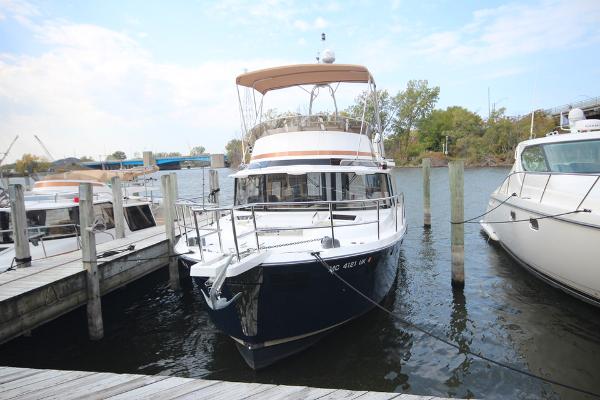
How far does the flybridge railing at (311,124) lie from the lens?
8867mm

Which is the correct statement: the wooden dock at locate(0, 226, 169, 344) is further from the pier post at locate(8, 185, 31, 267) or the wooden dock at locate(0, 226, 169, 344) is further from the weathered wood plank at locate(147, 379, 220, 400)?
the weathered wood plank at locate(147, 379, 220, 400)

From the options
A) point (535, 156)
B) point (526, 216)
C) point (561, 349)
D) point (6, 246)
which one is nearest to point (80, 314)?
point (6, 246)

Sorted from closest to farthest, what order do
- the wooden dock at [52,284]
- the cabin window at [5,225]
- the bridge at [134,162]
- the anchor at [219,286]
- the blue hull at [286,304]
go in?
the anchor at [219,286] → the blue hull at [286,304] → the wooden dock at [52,284] → the cabin window at [5,225] → the bridge at [134,162]

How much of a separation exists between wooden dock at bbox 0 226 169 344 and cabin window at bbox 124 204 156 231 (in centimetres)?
289

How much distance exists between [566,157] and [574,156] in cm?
19

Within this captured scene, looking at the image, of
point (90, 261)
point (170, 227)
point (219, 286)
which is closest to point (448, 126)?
point (170, 227)

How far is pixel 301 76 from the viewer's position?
955 cm

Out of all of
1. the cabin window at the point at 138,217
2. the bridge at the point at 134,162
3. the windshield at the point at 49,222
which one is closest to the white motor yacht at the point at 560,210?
the windshield at the point at 49,222

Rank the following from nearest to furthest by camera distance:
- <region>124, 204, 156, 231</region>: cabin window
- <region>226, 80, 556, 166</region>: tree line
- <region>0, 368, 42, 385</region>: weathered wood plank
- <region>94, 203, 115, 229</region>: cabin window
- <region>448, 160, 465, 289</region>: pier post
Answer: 1. <region>0, 368, 42, 385</region>: weathered wood plank
2. <region>448, 160, 465, 289</region>: pier post
3. <region>94, 203, 115, 229</region>: cabin window
4. <region>124, 204, 156, 231</region>: cabin window
5. <region>226, 80, 556, 166</region>: tree line

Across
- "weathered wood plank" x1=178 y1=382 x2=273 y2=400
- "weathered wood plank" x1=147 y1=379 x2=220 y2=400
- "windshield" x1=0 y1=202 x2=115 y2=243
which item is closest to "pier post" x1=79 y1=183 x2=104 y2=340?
"windshield" x1=0 y1=202 x2=115 y2=243

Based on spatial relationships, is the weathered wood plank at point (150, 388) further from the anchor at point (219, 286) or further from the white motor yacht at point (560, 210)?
the white motor yacht at point (560, 210)

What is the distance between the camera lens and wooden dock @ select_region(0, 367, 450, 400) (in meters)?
3.74

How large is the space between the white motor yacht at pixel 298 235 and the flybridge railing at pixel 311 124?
2 cm

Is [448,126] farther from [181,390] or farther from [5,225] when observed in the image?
[181,390]
